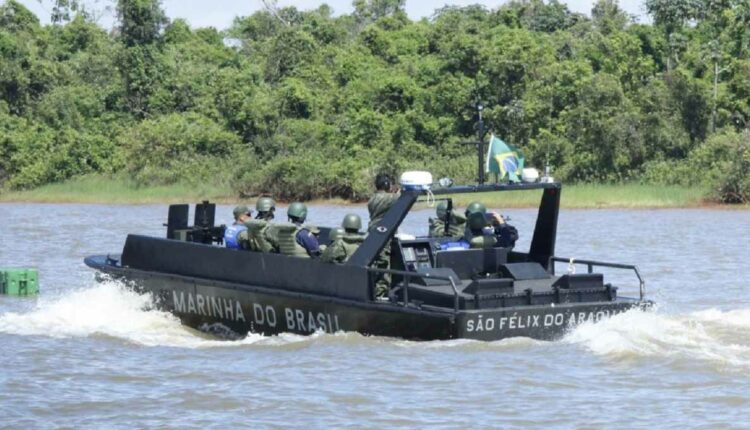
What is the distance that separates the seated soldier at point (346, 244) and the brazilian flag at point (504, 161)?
4.41 feet

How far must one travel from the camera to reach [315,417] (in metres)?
11.6

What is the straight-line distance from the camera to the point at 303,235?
48.7 ft

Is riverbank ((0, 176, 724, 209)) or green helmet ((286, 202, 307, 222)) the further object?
riverbank ((0, 176, 724, 209))

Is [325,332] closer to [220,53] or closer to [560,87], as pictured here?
[560,87]

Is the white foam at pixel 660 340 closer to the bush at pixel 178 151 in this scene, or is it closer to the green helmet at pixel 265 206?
the green helmet at pixel 265 206

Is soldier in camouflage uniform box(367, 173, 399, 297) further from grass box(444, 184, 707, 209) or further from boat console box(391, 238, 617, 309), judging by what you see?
grass box(444, 184, 707, 209)

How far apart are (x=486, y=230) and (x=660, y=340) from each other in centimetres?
235

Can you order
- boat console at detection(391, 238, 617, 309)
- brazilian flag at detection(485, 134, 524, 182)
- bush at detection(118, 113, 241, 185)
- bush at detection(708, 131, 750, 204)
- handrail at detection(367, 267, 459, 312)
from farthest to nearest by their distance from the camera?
1. bush at detection(118, 113, 241, 185)
2. bush at detection(708, 131, 750, 204)
3. brazilian flag at detection(485, 134, 524, 182)
4. boat console at detection(391, 238, 617, 309)
5. handrail at detection(367, 267, 459, 312)

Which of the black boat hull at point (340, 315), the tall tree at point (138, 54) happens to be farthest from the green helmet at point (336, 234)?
the tall tree at point (138, 54)

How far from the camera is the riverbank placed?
147ft

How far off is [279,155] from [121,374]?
4165cm

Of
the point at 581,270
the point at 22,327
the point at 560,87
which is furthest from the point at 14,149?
the point at 22,327

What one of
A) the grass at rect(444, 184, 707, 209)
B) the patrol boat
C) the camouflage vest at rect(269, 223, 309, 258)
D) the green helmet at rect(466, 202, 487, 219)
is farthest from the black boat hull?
the grass at rect(444, 184, 707, 209)

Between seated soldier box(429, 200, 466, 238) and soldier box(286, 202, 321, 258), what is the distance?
A: 168 centimetres
